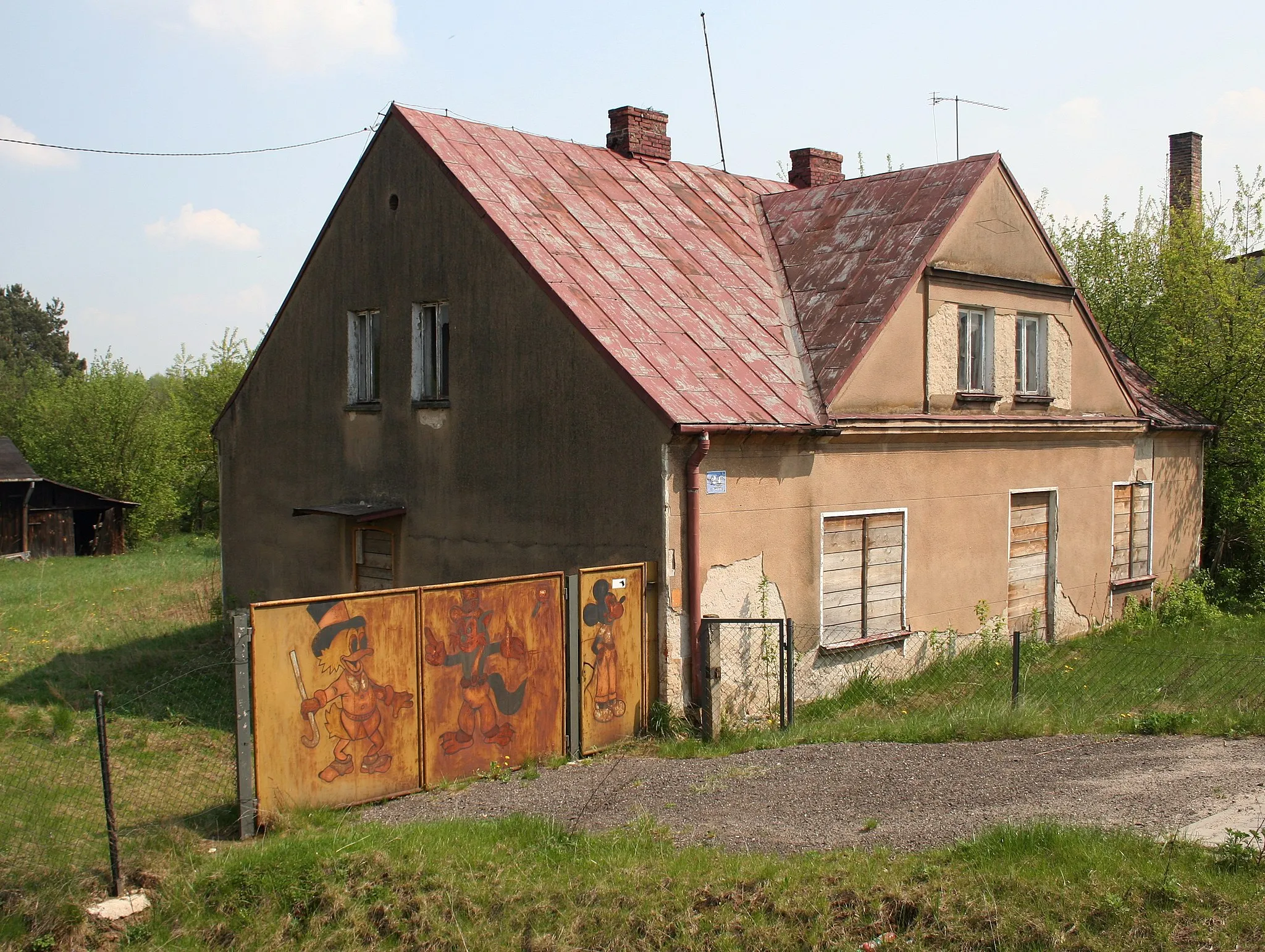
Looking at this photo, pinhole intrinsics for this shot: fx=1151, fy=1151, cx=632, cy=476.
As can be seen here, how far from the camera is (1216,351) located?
1839 cm

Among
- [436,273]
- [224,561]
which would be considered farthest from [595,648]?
[224,561]

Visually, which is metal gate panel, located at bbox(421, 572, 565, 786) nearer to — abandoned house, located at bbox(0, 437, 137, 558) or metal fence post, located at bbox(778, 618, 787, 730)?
metal fence post, located at bbox(778, 618, 787, 730)

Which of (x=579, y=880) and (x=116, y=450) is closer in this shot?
(x=579, y=880)

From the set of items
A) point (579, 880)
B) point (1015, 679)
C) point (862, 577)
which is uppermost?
point (862, 577)

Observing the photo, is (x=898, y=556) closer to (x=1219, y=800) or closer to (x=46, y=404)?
(x=1219, y=800)

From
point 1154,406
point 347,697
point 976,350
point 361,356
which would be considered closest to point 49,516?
point 361,356

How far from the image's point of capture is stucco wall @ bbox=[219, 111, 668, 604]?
11047mm

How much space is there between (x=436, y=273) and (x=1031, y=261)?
766cm

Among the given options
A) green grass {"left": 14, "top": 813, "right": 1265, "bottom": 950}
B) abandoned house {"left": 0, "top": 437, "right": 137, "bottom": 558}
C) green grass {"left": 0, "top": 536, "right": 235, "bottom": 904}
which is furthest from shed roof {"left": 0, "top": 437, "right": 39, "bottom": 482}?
green grass {"left": 14, "top": 813, "right": 1265, "bottom": 950}

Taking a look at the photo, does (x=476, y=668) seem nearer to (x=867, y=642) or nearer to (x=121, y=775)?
(x=121, y=775)

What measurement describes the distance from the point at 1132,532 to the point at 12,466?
3045cm

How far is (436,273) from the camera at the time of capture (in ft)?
41.8

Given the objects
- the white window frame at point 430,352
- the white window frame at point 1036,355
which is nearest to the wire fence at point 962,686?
the white window frame at point 1036,355

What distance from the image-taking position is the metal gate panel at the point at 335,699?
314 inches
